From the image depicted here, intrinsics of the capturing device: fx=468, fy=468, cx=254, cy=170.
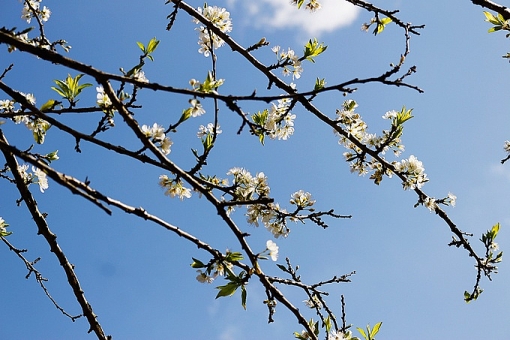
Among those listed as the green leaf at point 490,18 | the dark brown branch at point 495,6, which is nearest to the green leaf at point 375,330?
the dark brown branch at point 495,6

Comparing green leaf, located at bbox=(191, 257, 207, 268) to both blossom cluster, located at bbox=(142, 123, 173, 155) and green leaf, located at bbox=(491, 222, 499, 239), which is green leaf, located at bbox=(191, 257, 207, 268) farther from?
green leaf, located at bbox=(491, 222, 499, 239)

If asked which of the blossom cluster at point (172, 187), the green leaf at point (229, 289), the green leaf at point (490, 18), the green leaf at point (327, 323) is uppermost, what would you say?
the green leaf at point (490, 18)

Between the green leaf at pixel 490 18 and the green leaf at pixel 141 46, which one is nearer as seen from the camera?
the green leaf at pixel 141 46

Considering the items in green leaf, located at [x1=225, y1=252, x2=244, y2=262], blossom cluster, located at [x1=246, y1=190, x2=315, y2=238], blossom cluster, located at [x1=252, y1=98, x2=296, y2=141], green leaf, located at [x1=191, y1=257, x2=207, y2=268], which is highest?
blossom cluster, located at [x1=252, y1=98, x2=296, y2=141]

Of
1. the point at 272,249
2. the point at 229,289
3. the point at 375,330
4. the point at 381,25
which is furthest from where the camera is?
the point at 381,25

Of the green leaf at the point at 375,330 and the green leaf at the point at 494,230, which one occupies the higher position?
the green leaf at the point at 494,230

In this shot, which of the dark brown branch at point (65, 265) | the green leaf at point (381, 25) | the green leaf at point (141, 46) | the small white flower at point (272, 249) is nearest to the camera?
the small white flower at point (272, 249)

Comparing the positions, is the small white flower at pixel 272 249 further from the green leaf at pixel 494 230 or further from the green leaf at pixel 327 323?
the green leaf at pixel 494 230

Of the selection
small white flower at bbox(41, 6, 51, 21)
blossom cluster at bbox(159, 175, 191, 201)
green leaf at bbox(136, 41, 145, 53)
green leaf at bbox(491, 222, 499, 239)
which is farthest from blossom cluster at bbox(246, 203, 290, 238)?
small white flower at bbox(41, 6, 51, 21)

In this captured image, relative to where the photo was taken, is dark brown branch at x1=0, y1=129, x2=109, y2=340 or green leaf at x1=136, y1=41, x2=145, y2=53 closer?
dark brown branch at x1=0, y1=129, x2=109, y2=340

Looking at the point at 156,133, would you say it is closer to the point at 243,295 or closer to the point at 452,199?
the point at 243,295

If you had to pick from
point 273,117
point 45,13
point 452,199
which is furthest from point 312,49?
point 45,13

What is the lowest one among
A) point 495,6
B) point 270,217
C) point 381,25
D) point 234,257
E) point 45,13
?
point 234,257

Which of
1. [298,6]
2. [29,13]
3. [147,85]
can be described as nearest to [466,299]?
[298,6]
